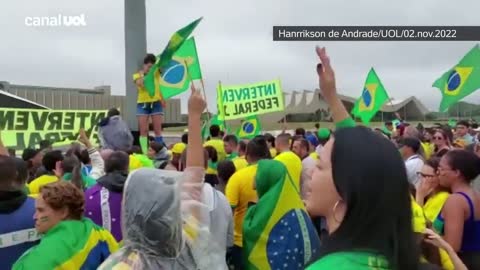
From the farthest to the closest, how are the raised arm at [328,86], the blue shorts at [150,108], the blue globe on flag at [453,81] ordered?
the blue globe on flag at [453,81]
the blue shorts at [150,108]
the raised arm at [328,86]

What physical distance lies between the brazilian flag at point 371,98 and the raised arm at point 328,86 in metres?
13.5

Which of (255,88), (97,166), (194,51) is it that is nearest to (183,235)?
(97,166)

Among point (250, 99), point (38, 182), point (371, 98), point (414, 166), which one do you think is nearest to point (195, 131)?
point (38, 182)

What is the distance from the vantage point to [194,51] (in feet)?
39.2

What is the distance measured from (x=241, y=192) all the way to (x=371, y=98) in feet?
36.9

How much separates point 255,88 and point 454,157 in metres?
11.7

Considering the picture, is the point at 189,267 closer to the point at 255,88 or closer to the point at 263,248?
the point at 263,248

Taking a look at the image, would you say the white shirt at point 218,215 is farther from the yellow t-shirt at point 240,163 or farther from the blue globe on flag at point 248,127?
the blue globe on flag at point 248,127

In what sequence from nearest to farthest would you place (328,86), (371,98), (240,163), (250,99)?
1. (328,86)
2. (240,163)
3. (250,99)
4. (371,98)

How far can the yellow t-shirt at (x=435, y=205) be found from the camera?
467 cm

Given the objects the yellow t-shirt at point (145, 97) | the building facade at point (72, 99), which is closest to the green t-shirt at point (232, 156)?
the yellow t-shirt at point (145, 97)

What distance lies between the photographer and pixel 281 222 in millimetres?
5066

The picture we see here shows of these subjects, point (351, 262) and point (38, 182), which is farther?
point (38, 182)

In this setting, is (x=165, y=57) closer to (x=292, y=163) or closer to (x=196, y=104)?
(x=292, y=163)
